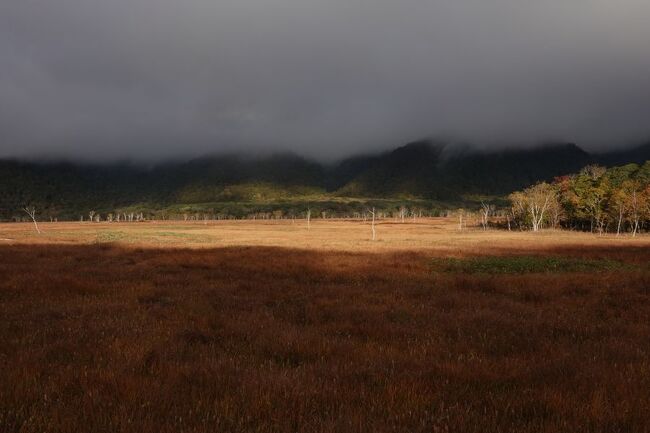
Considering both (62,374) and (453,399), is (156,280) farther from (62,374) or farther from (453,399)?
(453,399)

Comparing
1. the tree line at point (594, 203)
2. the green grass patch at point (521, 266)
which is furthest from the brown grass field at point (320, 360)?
the tree line at point (594, 203)

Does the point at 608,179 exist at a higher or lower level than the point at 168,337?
higher

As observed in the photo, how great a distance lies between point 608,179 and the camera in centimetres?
9525

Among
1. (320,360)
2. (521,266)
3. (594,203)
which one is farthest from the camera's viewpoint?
(594,203)

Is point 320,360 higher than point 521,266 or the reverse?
higher

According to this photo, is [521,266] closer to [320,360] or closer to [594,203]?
[320,360]

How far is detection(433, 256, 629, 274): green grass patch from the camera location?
2456 cm

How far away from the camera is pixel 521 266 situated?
85.8ft

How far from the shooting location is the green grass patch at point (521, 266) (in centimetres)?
2456

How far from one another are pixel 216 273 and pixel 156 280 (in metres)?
3.25

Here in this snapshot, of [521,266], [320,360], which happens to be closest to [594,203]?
[521,266]

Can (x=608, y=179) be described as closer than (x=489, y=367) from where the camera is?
No

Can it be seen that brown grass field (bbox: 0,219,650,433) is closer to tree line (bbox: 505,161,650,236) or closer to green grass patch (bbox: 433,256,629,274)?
green grass patch (bbox: 433,256,629,274)

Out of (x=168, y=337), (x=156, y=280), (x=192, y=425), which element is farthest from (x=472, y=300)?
(x=156, y=280)
